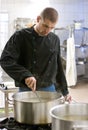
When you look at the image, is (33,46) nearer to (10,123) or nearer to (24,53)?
(24,53)

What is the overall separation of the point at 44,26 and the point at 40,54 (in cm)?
21

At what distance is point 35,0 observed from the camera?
235 inches

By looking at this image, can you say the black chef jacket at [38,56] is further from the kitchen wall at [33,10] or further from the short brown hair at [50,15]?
the kitchen wall at [33,10]

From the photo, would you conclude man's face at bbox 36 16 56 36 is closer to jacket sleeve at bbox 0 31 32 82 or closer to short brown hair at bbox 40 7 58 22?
short brown hair at bbox 40 7 58 22

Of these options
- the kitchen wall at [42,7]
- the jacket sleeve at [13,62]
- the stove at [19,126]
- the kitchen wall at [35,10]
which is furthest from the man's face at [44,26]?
the kitchen wall at [42,7]

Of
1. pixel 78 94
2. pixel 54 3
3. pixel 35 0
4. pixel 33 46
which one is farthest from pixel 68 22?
pixel 33 46

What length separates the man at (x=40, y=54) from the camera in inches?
66.0

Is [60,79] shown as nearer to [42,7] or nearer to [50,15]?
[50,15]

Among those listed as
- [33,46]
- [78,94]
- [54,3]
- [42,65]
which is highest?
[54,3]

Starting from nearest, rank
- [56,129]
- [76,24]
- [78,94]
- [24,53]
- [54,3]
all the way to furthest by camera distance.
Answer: [56,129], [24,53], [78,94], [76,24], [54,3]

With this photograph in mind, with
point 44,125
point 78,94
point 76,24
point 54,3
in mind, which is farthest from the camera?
point 54,3

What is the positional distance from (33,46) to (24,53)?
8 cm

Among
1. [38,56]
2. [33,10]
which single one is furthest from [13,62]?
[33,10]

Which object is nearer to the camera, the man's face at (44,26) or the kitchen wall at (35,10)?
the man's face at (44,26)
